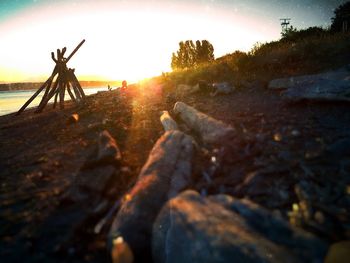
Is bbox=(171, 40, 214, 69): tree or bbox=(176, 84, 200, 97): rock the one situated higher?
bbox=(171, 40, 214, 69): tree

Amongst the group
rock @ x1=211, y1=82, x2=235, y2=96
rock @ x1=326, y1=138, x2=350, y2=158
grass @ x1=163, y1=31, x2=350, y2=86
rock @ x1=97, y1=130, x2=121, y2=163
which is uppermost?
grass @ x1=163, y1=31, x2=350, y2=86

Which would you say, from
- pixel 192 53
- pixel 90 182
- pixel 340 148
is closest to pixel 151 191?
pixel 90 182

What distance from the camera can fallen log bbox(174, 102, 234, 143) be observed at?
523cm

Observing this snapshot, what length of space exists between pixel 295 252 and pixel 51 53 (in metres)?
14.8

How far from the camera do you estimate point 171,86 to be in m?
16.0

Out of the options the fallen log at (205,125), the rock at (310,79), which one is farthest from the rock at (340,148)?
the rock at (310,79)

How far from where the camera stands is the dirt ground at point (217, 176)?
10.5 ft

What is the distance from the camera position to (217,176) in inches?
166

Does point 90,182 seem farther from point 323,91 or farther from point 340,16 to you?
point 340,16

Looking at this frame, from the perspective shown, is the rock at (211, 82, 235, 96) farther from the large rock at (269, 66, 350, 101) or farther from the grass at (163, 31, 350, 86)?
the large rock at (269, 66, 350, 101)

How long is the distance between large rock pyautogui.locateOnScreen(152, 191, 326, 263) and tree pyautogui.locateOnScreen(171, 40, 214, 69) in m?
42.1

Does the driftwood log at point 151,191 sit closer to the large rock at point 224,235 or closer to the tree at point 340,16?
the large rock at point 224,235

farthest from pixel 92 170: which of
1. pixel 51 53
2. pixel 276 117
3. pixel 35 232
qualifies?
pixel 51 53

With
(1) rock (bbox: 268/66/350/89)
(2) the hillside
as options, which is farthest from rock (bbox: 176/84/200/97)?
(2) the hillside
